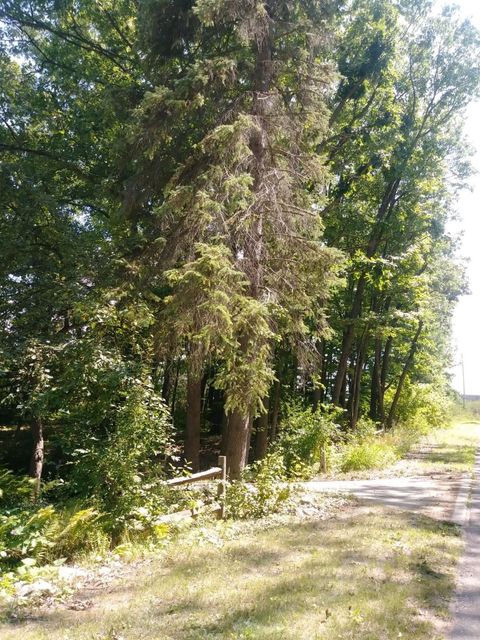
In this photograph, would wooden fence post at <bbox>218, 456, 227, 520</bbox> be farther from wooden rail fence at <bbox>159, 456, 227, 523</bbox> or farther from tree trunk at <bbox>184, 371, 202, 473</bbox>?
tree trunk at <bbox>184, 371, 202, 473</bbox>

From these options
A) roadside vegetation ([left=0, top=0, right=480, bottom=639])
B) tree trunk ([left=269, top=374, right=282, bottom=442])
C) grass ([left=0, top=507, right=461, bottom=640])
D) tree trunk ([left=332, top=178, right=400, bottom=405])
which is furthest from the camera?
tree trunk ([left=269, top=374, right=282, bottom=442])

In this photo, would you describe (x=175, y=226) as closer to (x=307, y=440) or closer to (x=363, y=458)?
(x=307, y=440)

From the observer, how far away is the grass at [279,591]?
404 centimetres

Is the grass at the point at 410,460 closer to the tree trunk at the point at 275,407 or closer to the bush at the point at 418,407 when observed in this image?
the tree trunk at the point at 275,407

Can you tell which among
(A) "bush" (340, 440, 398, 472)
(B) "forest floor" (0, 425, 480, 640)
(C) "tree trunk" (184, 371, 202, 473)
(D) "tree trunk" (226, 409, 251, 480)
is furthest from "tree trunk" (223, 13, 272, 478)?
(A) "bush" (340, 440, 398, 472)

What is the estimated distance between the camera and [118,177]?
12250 millimetres

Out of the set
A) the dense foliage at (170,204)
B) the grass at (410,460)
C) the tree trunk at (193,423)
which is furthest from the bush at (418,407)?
the tree trunk at (193,423)

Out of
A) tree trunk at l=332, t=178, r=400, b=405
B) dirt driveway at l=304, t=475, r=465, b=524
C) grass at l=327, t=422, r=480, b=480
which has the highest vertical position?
tree trunk at l=332, t=178, r=400, b=405

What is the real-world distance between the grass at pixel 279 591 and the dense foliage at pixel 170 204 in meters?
1.85

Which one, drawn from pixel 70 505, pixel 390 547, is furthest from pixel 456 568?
pixel 70 505

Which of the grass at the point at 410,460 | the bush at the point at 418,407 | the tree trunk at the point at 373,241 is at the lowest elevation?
the grass at the point at 410,460

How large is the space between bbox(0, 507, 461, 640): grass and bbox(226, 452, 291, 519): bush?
869 mm

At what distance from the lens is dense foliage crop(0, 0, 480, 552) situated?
821 cm

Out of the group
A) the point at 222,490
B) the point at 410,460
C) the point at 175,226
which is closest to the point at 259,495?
the point at 222,490
